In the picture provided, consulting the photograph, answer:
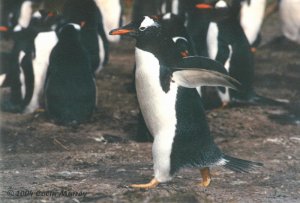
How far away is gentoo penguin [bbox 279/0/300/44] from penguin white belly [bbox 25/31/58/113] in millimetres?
3767

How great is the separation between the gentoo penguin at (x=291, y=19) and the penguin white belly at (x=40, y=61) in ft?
12.4

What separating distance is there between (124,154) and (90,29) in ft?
8.84

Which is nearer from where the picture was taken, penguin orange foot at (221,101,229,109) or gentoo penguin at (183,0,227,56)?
penguin orange foot at (221,101,229,109)

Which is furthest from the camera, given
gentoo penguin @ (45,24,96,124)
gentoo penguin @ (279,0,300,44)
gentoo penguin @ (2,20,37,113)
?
gentoo penguin @ (279,0,300,44)

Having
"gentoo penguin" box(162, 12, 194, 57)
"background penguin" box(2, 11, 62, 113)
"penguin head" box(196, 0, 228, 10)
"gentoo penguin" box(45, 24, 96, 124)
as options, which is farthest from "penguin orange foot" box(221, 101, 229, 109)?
"background penguin" box(2, 11, 62, 113)

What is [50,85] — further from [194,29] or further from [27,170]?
[194,29]

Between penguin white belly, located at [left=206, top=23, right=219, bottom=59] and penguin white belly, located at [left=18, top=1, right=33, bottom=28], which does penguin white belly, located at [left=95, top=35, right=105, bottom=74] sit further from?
penguin white belly, located at [left=18, top=1, right=33, bottom=28]

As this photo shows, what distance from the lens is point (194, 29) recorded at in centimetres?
884

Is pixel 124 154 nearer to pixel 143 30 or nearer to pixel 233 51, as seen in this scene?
pixel 143 30

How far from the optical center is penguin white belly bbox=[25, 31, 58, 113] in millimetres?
7234

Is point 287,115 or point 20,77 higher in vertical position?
point 20,77

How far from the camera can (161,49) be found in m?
4.33

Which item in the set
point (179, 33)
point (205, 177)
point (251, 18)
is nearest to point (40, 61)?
point (179, 33)

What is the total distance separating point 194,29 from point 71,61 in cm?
252
